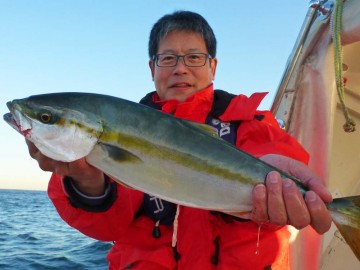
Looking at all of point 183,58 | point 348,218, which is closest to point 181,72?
point 183,58

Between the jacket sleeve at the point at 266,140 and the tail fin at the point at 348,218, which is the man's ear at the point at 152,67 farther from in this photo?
the tail fin at the point at 348,218

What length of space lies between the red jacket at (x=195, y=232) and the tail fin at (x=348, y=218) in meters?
0.63

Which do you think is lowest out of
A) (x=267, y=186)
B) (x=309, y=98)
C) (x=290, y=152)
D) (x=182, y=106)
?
(x=267, y=186)

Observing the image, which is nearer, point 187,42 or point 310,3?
point 187,42

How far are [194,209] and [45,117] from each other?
138cm

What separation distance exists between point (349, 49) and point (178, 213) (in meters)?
3.09

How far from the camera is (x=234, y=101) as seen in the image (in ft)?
12.2

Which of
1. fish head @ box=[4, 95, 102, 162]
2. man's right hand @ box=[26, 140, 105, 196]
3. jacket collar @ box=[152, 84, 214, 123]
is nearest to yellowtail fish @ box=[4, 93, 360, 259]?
fish head @ box=[4, 95, 102, 162]

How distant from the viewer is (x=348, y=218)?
8.84 feet

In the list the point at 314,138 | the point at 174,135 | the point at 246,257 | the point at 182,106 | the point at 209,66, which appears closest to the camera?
the point at 174,135

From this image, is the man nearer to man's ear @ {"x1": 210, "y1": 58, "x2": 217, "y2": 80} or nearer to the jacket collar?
the jacket collar

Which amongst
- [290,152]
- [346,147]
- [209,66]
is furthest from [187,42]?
[346,147]

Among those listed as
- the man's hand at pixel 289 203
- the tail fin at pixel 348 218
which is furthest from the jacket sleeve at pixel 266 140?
the tail fin at pixel 348 218

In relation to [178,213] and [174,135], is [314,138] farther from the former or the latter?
[174,135]
